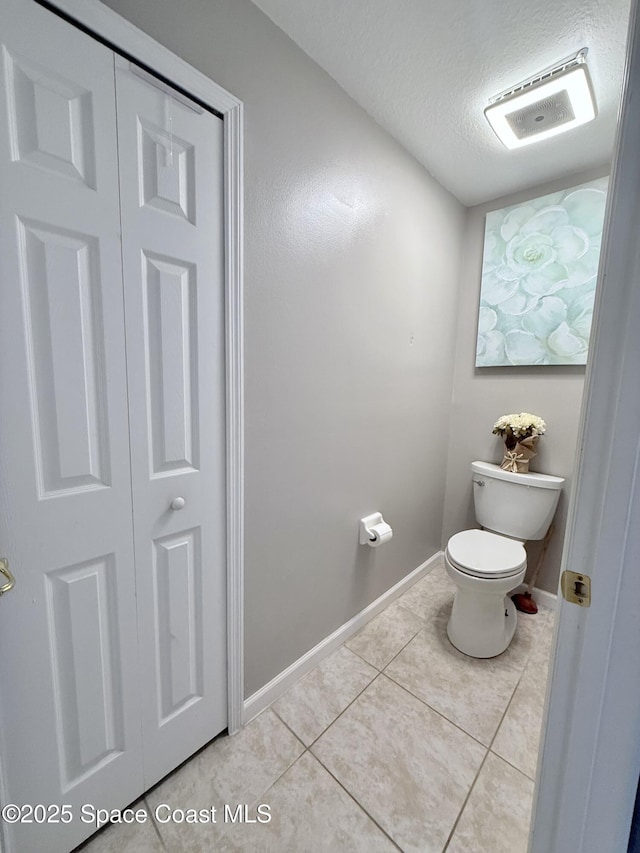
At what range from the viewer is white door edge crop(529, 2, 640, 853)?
0.44 m

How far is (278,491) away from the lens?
4.01 ft

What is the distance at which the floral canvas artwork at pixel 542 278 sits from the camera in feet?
5.48

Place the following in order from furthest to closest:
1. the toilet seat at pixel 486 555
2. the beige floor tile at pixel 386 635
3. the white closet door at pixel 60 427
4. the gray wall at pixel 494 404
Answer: the gray wall at pixel 494 404 < the beige floor tile at pixel 386 635 < the toilet seat at pixel 486 555 < the white closet door at pixel 60 427

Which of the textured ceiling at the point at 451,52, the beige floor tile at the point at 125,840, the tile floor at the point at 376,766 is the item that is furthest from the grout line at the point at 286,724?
the textured ceiling at the point at 451,52

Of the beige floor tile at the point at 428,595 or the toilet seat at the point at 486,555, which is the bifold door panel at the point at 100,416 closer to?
the toilet seat at the point at 486,555

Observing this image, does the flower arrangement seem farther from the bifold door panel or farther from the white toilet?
the bifold door panel

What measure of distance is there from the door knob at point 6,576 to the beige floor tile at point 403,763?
1.09 metres

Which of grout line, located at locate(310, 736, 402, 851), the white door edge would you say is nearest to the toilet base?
grout line, located at locate(310, 736, 402, 851)

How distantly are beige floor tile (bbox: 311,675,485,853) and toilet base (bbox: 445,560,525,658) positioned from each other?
403 mm

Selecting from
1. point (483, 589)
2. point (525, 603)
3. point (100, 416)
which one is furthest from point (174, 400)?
point (525, 603)

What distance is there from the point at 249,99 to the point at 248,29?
7.4 inches

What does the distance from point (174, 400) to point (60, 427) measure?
265 millimetres

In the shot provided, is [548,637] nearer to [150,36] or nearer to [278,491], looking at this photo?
[278,491]

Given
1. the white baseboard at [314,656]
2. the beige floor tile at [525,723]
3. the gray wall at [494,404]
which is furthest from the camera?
the gray wall at [494,404]
